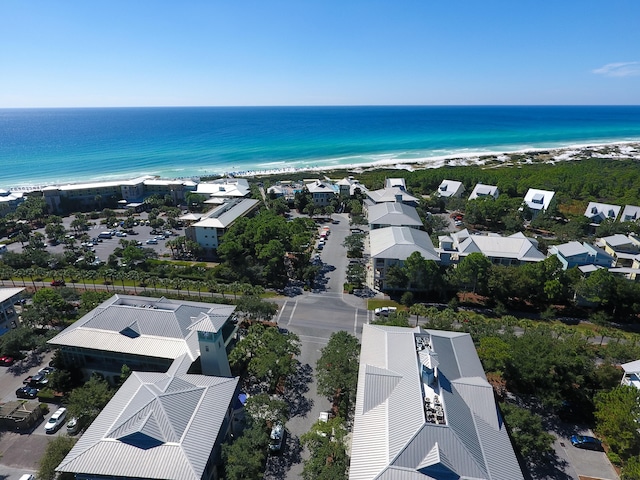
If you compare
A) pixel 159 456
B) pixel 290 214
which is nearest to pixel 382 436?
pixel 159 456

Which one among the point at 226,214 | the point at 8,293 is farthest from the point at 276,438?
the point at 226,214

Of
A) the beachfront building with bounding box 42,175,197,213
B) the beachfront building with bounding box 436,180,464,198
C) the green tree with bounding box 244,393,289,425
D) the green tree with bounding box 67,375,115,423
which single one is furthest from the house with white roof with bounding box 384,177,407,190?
the green tree with bounding box 67,375,115,423

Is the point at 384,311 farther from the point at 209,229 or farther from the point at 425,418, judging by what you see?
the point at 209,229

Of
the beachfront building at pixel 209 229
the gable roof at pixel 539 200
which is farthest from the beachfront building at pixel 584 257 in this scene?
the beachfront building at pixel 209 229

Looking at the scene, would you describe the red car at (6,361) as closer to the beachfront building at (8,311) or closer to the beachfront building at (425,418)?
the beachfront building at (8,311)

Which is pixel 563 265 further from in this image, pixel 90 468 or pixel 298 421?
pixel 90 468

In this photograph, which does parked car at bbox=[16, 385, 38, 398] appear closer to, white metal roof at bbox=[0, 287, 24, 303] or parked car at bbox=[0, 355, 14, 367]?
parked car at bbox=[0, 355, 14, 367]

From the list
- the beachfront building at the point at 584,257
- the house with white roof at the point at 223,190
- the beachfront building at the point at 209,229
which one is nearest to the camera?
the beachfront building at the point at 584,257
